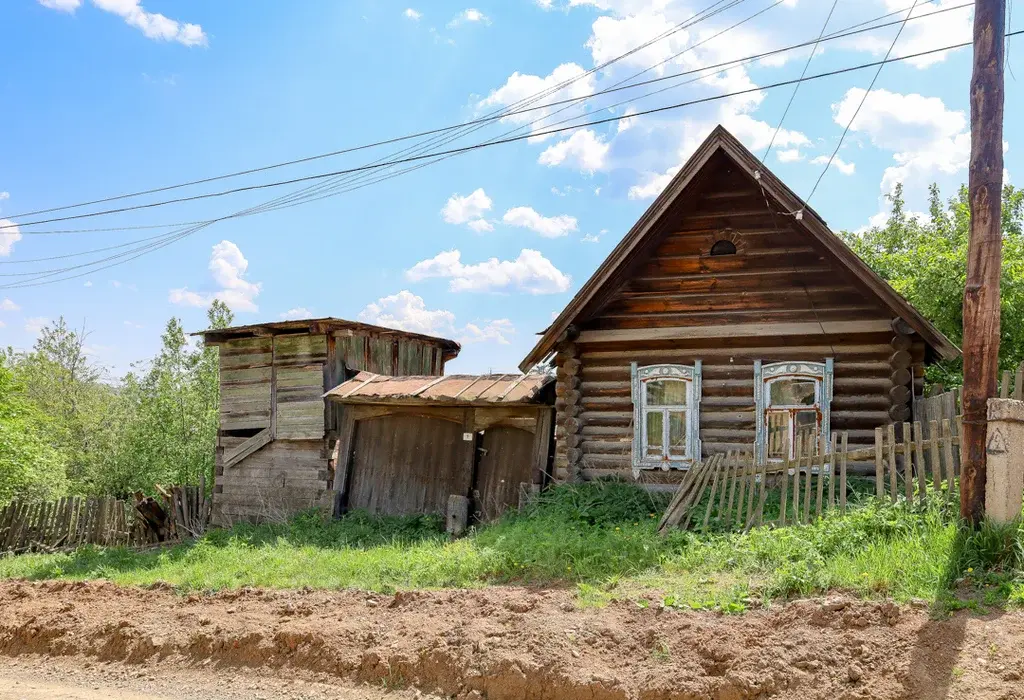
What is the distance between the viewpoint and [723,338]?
1248 centimetres

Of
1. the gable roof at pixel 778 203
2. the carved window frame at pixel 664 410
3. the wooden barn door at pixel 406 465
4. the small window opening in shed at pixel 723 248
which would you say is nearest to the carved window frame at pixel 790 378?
the carved window frame at pixel 664 410

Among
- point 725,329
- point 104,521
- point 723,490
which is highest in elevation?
point 725,329

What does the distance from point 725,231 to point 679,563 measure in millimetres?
6591

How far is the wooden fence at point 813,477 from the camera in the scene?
798 centimetres

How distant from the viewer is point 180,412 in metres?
25.0

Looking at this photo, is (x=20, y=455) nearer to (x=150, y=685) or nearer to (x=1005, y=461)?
(x=150, y=685)

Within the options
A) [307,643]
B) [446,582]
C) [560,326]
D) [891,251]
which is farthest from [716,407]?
[891,251]

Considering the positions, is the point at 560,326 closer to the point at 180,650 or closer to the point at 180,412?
the point at 180,650

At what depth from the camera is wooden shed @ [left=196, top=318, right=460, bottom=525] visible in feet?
55.7

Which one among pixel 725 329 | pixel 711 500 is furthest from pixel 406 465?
pixel 711 500

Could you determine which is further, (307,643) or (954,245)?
(954,245)

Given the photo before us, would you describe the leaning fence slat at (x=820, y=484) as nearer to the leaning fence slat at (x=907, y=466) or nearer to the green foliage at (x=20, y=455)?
the leaning fence slat at (x=907, y=466)

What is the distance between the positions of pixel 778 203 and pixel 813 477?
4.54 meters

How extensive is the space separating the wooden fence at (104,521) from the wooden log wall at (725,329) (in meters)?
10.7
